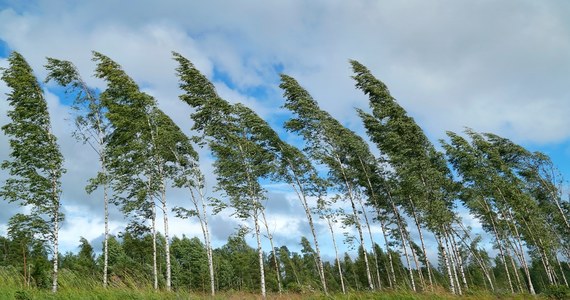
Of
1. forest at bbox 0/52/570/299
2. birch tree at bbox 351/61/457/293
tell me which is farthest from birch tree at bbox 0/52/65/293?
birch tree at bbox 351/61/457/293

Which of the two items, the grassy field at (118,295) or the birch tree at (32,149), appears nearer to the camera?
the grassy field at (118,295)

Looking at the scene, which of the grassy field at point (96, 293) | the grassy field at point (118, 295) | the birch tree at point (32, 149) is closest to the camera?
the grassy field at point (118, 295)

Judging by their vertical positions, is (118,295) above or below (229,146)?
below

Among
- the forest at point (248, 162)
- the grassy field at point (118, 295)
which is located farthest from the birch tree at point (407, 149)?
the grassy field at point (118, 295)

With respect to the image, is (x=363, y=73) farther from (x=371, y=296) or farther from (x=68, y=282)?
(x=68, y=282)

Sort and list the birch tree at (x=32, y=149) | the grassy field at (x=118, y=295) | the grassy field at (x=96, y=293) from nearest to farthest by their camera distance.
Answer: the grassy field at (x=118, y=295) → the grassy field at (x=96, y=293) → the birch tree at (x=32, y=149)

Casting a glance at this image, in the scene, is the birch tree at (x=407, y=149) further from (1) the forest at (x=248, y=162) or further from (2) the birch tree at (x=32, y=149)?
(2) the birch tree at (x=32, y=149)

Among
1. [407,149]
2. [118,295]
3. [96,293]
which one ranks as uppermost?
[407,149]

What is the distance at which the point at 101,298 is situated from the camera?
8.34 meters

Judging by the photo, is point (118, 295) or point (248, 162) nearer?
point (118, 295)

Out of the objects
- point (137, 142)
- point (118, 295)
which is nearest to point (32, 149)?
point (137, 142)

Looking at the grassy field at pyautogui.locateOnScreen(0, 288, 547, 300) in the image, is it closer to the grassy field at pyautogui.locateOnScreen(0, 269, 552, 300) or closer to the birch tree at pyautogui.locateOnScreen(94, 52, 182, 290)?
the grassy field at pyautogui.locateOnScreen(0, 269, 552, 300)

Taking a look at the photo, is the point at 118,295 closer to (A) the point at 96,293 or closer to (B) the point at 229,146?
(A) the point at 96,293

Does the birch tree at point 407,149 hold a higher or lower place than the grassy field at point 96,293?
higher
